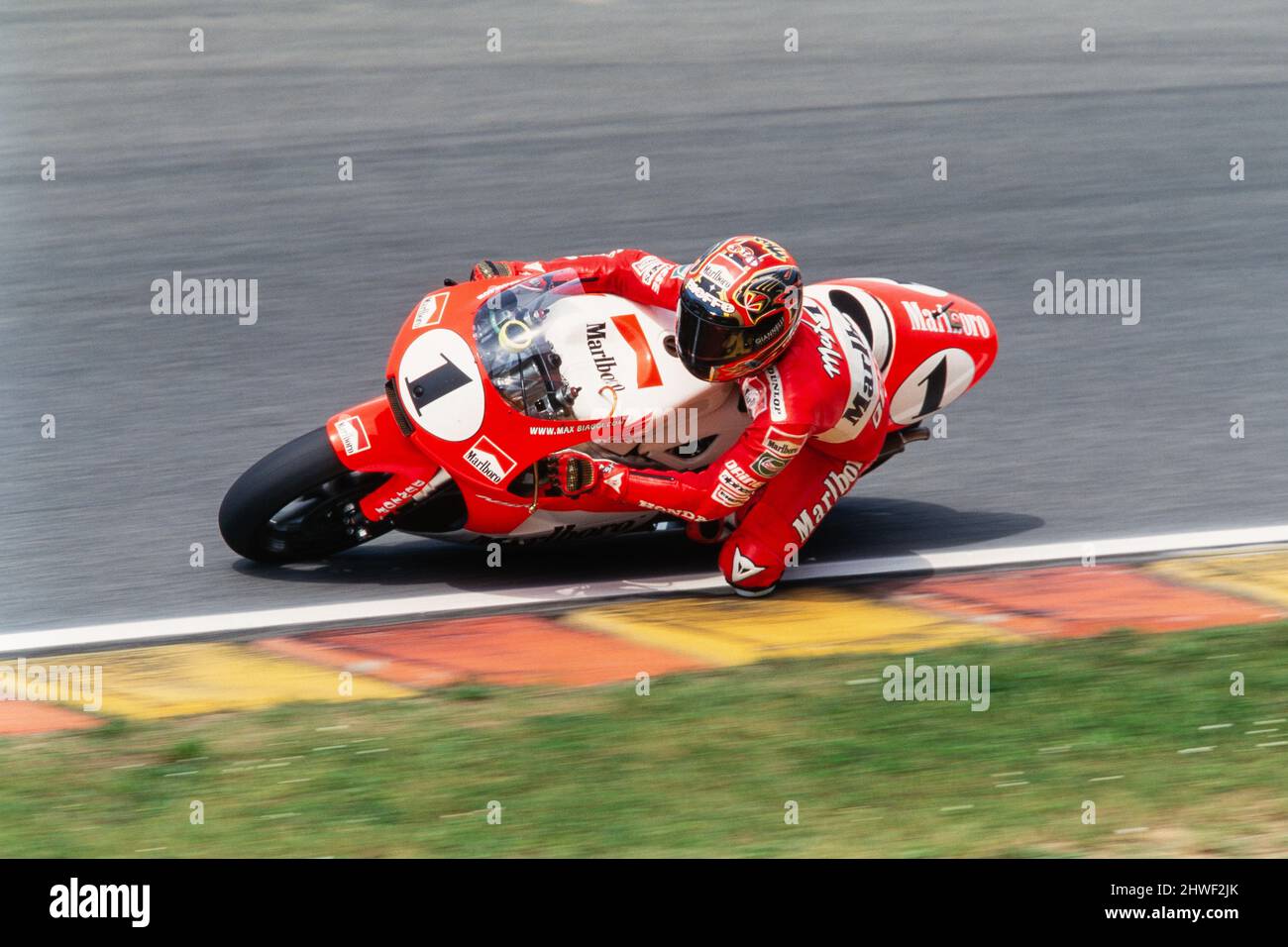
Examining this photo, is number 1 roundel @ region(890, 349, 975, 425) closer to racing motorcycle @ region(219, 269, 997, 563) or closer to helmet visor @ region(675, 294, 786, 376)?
racing motorcycle @ region(219, 269, 997, 563)

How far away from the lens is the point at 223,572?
6.84m

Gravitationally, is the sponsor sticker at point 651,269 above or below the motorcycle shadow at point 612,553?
above

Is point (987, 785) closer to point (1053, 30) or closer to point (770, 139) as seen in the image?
point (770, 139)

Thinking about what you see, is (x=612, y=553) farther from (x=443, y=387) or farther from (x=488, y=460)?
(x=443, y=387)

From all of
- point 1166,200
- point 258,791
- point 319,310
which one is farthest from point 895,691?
point 1166,200

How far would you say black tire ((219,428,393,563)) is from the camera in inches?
258

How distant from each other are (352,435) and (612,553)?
1273 millimetres

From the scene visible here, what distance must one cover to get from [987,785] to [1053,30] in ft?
33.2

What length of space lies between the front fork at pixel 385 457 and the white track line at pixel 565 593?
0.43 m

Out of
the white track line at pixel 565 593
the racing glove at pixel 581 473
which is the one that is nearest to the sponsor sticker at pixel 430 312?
the racing glove at pixel 581 473

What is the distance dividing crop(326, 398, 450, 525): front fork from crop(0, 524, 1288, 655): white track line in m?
0.43

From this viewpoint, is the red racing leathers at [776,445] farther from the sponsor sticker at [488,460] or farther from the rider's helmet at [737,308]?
the sponsor sticker at [488,460]

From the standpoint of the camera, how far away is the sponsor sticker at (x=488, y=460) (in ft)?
20.7

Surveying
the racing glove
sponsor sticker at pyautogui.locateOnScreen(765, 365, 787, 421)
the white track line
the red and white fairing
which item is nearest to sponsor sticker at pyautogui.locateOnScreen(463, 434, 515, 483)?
the red and white fairing
